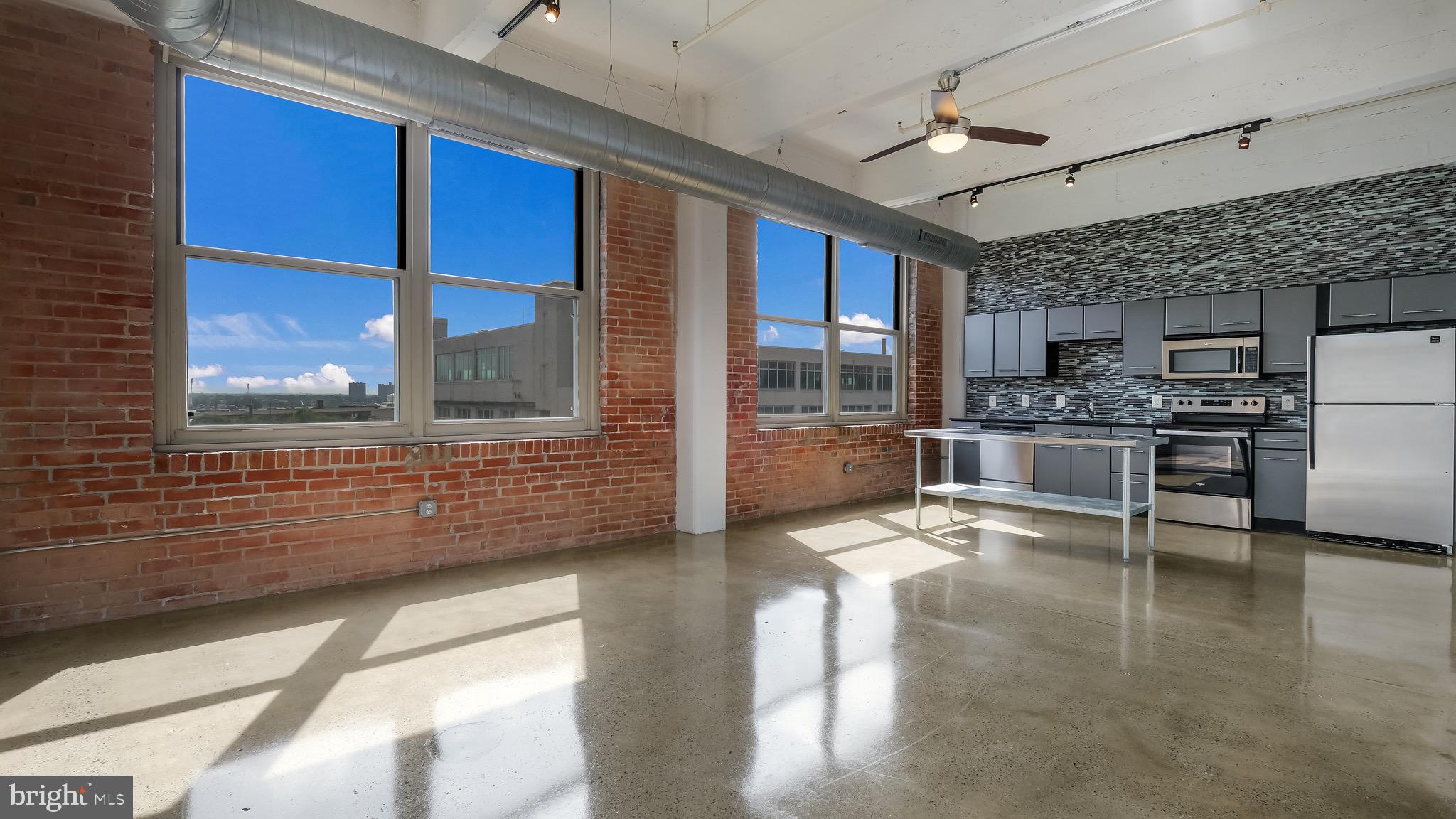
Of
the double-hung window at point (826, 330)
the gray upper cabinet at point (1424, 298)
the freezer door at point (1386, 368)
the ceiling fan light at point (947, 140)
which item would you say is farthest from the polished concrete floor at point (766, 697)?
the double-hung window at point (826, 330)

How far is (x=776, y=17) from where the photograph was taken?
14.8 ft

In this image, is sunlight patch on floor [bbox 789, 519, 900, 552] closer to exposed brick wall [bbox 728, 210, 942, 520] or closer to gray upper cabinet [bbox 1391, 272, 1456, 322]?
exposed brick wall [bbox 728, 210, 942, 520]

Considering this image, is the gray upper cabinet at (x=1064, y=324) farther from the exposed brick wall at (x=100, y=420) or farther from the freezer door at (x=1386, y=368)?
the exposed brick wall at (x=100, y=420)

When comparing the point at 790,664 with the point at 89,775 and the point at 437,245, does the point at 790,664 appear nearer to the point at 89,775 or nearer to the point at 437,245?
the point at 89,775

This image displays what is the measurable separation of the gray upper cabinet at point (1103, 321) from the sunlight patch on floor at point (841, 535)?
316 cm

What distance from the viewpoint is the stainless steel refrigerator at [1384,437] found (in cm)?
512

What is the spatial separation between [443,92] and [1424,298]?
23.0ft

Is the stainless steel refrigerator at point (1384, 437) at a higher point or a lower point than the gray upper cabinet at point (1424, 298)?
lower

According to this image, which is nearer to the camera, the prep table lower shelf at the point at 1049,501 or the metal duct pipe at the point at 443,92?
the metal duct pipe at the point at 443,92

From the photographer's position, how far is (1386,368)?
17.4ft

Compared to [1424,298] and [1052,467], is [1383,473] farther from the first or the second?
[1052,467]

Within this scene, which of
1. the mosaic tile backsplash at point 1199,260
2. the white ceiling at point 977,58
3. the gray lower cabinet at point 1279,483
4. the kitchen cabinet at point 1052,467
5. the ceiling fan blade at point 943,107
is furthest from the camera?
the kitchen cabinet at point 1052,467
